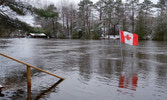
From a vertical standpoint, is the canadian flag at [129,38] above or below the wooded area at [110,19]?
below

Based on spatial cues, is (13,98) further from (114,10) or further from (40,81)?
(114,10)

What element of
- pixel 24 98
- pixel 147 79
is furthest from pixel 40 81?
pixel 147 79

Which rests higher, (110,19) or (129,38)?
(110,19)

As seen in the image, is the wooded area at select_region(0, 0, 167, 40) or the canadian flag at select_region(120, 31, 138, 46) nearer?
the canadian flag at select_region(120, 31, 138, 46)

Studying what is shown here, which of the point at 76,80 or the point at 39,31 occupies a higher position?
the point at 39,31

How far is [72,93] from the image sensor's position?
20.0 ft

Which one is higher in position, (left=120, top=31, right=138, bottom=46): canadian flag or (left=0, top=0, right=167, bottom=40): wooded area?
(left=0, top=0, right=167, bottom=40): wooded area

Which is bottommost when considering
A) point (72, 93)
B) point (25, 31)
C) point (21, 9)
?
point (72, 93)

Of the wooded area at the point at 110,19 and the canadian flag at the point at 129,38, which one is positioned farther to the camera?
the wooded area at the point at 110,19

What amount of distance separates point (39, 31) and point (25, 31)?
0.70 metres

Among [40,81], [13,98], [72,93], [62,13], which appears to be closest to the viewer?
[13,98]

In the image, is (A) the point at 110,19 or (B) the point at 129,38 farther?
(A) the point at 110,19

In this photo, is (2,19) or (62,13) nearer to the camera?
(2,19)

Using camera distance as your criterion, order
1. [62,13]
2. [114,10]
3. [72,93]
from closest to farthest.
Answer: [72,93], [114,10], [62,13]
